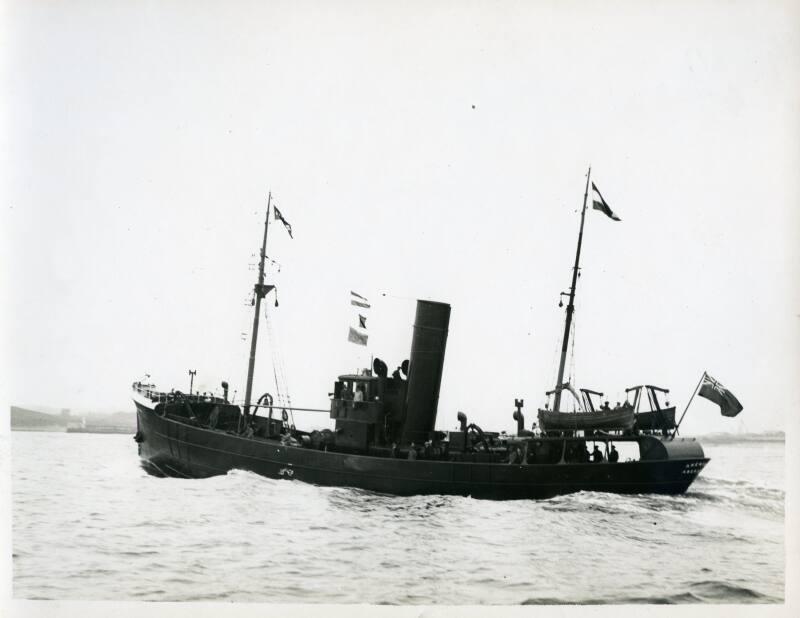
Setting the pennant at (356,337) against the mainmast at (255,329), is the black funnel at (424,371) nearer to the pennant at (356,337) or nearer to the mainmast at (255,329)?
the pennant at (356,337)

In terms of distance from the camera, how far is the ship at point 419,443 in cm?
1706

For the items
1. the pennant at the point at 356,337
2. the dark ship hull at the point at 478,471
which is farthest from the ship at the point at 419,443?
the pennant at the point at 356,337

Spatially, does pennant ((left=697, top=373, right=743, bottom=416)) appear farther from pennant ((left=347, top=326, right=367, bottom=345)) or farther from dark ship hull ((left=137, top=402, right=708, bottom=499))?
pennant ((left=347, top=326, right=367, bottom=345))

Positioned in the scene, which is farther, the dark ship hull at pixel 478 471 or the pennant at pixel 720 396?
the dark ship hull at pixel 478 471

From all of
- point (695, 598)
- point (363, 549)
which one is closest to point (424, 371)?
point (363, 549)

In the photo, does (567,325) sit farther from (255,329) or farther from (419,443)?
(255,329)

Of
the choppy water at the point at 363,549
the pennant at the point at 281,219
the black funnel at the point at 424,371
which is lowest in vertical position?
the choppy water at the point at 363,549

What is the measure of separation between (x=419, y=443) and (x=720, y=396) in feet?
24.9

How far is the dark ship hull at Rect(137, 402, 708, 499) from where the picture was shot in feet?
55.7

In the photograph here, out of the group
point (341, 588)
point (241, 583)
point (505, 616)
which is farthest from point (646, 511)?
point (241, 583)

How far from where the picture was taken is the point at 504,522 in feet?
46.4

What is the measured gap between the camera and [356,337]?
1731 centimetres

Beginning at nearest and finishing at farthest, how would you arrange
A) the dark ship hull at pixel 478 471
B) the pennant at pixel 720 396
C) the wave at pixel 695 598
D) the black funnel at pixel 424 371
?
the wave at pixel 695 598
the pennant at pixel 720 396
the dark ship hull at pixel 478 471
the black funnel at pixel 424 371

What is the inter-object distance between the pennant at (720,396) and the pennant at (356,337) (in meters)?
7.90
